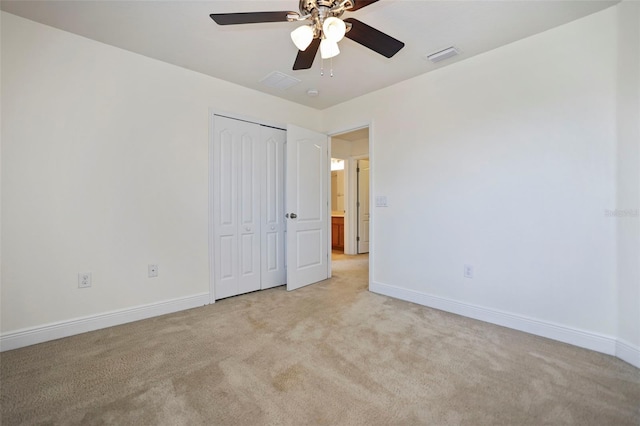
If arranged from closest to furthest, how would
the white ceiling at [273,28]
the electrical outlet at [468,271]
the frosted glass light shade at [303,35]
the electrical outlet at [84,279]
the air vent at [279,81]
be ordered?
the frosted glass light shade at [303,35], the white ceiling at [273,28], the electrical outlet at [84,279], the electrical outlet at [468,271], the air vent at [279,81]

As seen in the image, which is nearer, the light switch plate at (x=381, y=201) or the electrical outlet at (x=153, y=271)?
the electrical outlet at (x=153, y=271)

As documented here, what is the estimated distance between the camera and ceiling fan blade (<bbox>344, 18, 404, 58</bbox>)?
1.58 meters

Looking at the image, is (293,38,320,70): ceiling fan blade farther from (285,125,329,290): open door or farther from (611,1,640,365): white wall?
(611,1,640,365): white wall

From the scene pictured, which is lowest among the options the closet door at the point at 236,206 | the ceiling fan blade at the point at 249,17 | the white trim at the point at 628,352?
the white trim at the point at 628,352

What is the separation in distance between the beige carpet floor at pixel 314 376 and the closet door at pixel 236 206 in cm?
75

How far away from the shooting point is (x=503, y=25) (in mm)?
2182

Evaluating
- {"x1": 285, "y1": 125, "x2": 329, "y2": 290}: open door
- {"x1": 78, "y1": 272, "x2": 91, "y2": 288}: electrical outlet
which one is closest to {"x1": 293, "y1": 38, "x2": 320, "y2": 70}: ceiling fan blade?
{"x1": 285, "y1": 125, "x2": 329, "y2": 290}: open door

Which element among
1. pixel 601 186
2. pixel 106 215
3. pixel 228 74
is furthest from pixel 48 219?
pixel 601 186

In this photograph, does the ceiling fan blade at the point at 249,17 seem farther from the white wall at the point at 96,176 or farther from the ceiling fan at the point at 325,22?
the white wall at the point at 96,176

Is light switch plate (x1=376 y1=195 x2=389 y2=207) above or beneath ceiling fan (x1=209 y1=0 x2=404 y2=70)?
beneath

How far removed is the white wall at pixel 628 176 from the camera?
186 centimetres

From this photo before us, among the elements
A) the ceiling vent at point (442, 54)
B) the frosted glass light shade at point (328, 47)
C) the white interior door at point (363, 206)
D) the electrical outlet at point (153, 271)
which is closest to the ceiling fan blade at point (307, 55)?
the frosted glass light shade at point (328, 47)

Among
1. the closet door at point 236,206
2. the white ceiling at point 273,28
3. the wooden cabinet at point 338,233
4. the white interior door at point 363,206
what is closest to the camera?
the white ceiling at point 273,28

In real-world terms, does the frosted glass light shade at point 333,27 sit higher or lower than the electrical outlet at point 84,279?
higher
